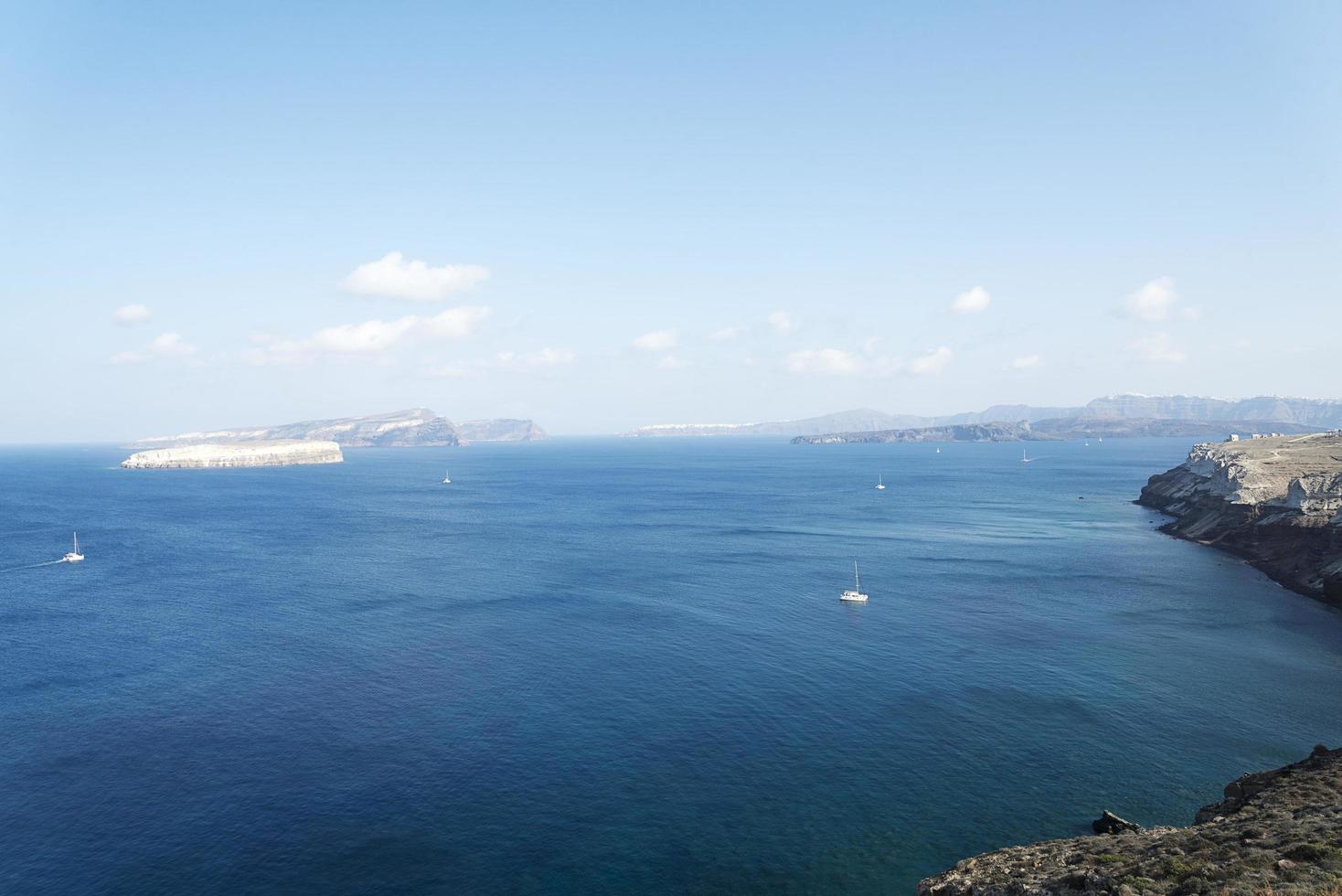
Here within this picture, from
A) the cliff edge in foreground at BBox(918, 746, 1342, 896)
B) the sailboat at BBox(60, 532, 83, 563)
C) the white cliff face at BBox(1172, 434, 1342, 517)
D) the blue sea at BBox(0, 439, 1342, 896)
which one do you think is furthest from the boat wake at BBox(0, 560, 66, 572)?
the white cliff face at BBox(1172, 434, 1342, 517)

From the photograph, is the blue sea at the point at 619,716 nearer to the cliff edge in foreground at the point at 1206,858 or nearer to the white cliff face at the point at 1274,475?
the cliff edge in foreground at the point at 1206,858

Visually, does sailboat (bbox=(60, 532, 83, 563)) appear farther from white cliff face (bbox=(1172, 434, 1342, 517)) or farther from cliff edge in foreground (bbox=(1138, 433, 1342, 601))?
white cliff face (bbox=(1172, 434, 1342, 517))

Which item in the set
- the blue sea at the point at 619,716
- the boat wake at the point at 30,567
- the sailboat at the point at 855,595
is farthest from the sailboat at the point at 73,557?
the sailboat at the point at 855,595

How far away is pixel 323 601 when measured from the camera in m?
92.8

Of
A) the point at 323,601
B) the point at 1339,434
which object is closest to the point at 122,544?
the point at 323,601

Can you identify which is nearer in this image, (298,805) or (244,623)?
(298,805)

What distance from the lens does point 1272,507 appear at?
117 m

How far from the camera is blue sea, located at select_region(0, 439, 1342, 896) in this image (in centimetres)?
3969

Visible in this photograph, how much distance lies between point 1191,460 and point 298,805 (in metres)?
204

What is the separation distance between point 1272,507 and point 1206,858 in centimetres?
11772

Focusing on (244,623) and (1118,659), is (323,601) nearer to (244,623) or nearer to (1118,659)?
(244,623)

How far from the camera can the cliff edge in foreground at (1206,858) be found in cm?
2592

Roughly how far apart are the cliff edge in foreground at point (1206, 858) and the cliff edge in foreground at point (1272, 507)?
224 ft

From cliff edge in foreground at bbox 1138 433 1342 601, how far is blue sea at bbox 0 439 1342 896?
5306 mm
